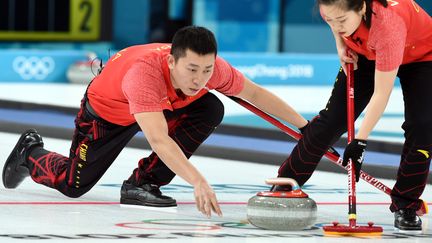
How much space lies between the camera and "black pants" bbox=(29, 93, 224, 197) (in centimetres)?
497

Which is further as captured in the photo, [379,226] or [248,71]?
[248,71]

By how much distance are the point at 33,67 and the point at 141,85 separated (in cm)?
1023

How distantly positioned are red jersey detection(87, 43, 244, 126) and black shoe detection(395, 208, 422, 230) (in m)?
0.82

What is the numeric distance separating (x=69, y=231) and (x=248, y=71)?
1093cm

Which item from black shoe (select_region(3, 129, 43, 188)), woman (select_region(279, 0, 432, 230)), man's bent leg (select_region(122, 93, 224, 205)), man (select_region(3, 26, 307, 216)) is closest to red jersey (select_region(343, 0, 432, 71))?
woman (select_region(279, 0, 432, 230))

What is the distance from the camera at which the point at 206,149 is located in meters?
7.44

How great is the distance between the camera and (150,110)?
432 centimetres

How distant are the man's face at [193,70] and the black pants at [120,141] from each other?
60 centimetres

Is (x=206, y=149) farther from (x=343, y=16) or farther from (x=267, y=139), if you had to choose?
(x=343, y=16)

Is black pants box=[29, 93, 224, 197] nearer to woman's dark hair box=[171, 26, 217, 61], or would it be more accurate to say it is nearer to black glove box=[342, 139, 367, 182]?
woman's dark hair box=[171, 26, 217, 61]

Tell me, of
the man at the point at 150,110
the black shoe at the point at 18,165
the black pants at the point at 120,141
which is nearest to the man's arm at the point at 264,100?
the man at the point at 150,110

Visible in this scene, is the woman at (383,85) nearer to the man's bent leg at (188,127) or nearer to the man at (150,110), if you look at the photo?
the man at (150,110)

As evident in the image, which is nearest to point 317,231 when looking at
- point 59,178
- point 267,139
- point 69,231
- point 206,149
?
point 69,231

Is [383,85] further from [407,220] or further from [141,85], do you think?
[141,85]
